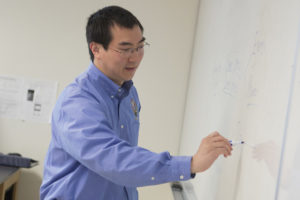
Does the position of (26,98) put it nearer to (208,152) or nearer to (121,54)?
(121,54)

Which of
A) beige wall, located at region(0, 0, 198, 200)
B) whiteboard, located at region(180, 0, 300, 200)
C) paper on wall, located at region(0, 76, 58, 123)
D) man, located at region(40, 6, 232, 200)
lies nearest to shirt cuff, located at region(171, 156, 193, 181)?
man, located at region(40, 6, 232, 200)

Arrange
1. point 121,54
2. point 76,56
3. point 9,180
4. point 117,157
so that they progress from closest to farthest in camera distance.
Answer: point 117,157 < point 121,54 < point 9,180 < point 76,56

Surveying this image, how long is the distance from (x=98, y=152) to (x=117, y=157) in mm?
55

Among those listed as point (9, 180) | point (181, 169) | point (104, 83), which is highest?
point (104, 83)

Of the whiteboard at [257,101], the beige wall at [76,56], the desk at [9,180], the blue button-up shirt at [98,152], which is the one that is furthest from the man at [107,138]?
the beige wall at [76,56]

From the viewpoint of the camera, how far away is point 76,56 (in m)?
2.71

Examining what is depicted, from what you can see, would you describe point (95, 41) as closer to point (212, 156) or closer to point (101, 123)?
point (101, 123)

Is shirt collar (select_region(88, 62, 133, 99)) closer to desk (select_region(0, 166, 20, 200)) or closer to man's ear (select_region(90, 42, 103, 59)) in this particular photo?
man's ear (select_region(90, 42, 103, 59))

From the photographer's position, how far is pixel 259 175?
2.73ft

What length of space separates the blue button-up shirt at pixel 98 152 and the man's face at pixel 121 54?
0.04 meters

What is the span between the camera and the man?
0.81m

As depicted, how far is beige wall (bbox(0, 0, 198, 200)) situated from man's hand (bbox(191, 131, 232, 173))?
186 cm

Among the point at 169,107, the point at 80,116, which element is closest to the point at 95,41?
the point at 80,116

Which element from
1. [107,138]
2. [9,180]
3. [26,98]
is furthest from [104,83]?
[26,98]
